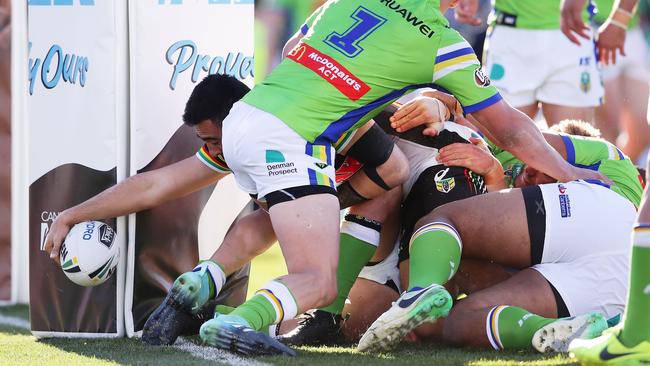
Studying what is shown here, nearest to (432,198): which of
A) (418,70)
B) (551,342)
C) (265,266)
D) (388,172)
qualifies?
(388,172)

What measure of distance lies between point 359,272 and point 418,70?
0.97 metres

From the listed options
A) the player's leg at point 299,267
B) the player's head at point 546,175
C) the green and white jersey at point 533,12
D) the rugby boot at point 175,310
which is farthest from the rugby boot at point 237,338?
the green and white jersey at point 533,12

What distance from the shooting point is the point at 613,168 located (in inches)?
197

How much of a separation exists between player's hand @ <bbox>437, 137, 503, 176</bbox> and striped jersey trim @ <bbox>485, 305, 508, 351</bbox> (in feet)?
2.93

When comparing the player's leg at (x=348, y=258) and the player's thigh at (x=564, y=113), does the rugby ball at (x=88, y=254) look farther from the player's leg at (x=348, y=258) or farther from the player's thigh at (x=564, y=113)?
the player's thigh at (x=564, y=113)

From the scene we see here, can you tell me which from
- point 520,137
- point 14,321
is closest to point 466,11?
point 520,137

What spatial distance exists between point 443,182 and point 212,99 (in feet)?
3.50

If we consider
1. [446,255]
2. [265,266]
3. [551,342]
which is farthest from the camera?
[265,266]

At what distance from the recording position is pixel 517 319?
4156 millimetres

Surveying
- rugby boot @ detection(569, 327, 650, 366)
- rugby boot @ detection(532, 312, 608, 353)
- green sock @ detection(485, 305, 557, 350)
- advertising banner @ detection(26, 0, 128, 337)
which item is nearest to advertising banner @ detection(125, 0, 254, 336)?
advertising banner @ detection(26, 0, 128, 337)

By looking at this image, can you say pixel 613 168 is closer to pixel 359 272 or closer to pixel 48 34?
pixel 359 272

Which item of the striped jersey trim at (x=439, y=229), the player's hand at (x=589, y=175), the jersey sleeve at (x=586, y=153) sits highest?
the jersey sleeve at (x=586, y=153)

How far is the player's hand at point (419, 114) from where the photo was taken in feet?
16.3

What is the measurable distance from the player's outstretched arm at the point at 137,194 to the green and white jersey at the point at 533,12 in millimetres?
3007
